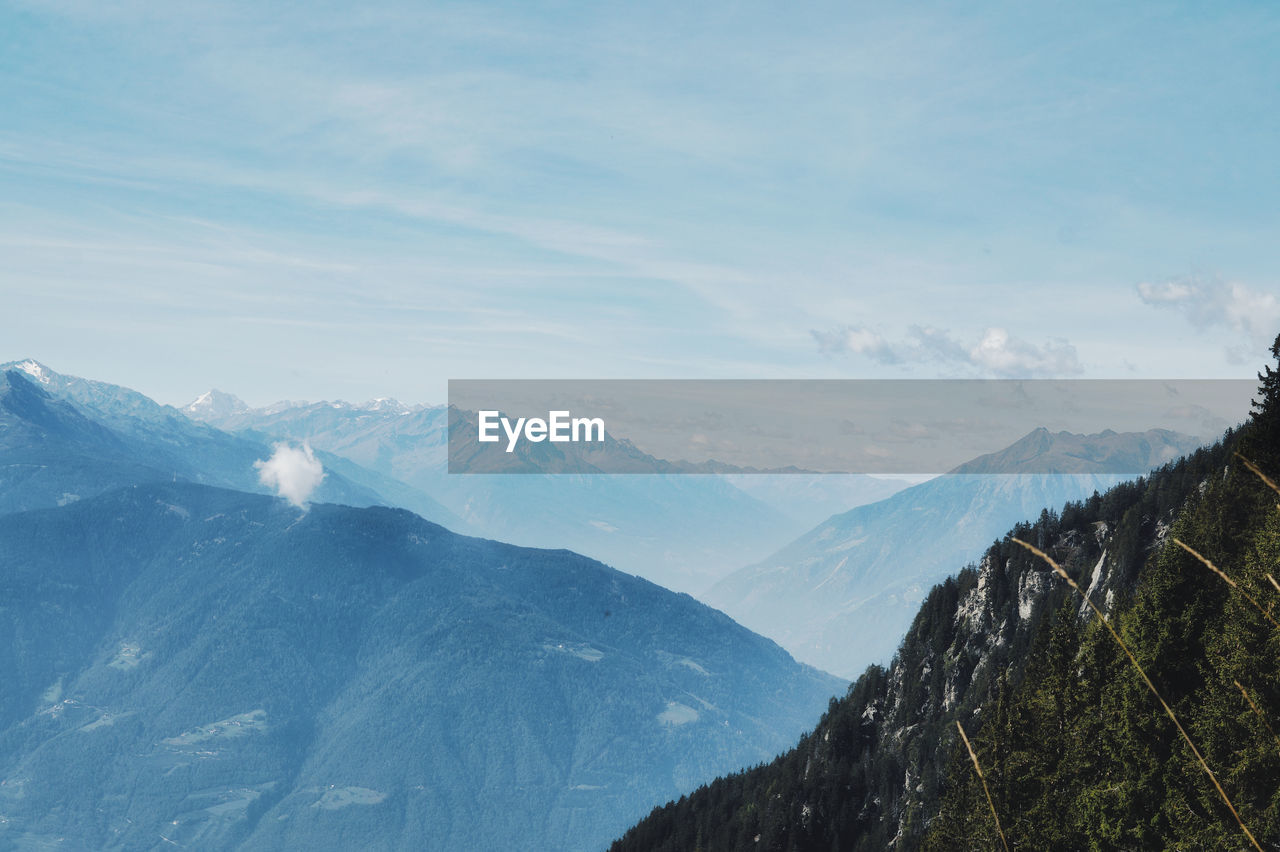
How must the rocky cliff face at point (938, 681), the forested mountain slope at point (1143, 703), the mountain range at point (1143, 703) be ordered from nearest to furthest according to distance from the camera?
the mountain range at point (1143, 703) → the forested mountain slope at point (1143, 703) → the rocky cliff face at point (938, 681)

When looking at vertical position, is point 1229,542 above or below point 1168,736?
above

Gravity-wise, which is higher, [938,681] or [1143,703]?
[1143,703]

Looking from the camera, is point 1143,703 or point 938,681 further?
point 938,681

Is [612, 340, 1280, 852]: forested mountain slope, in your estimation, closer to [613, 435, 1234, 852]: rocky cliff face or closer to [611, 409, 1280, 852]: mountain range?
[611, 409, 1280, 852]: mountain range

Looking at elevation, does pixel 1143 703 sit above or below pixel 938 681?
above

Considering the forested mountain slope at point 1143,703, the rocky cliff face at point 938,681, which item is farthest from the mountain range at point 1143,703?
the rocky cliff face at point 938,681

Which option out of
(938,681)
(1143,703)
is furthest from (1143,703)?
(938,681)

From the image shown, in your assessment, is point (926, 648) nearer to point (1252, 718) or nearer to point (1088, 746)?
point (1088, 746)

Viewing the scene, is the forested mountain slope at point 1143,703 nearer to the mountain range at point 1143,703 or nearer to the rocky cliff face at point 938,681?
the mountain range at point 1143,703

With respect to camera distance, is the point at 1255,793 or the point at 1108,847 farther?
the point at 1108,847

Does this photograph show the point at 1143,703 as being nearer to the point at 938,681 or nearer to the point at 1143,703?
the point at 1143,703

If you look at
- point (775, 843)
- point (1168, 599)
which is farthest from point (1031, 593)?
point (1168, 599)
